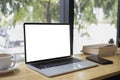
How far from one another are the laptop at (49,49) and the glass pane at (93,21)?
47 cm

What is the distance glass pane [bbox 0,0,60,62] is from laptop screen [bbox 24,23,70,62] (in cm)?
30

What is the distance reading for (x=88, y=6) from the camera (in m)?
2.09

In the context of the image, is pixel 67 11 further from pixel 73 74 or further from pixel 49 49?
pixel 73 74

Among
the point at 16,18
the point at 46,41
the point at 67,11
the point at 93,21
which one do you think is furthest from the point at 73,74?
the point at 93,21

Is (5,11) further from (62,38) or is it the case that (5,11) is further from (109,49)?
(109,49)

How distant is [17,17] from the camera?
1.60 meters

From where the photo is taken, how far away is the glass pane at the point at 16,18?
154 centimetres

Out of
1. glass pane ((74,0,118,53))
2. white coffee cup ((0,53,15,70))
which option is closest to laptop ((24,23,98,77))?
white coffee cup ((0,53,15,70))

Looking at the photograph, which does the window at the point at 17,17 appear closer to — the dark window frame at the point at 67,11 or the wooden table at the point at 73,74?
the dark window frame at the point at 67,11

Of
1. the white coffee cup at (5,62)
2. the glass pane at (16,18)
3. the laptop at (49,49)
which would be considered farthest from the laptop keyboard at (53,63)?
the glass pane at (16,18)

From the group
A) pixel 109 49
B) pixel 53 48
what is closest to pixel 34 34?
pixel 53 48

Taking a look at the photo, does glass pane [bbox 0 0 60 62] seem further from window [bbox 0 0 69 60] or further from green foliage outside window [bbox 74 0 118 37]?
green foliage outside window [bbox 74 0 118 37]

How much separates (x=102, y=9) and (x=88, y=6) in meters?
0.24

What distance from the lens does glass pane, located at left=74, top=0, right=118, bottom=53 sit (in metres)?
2.01
